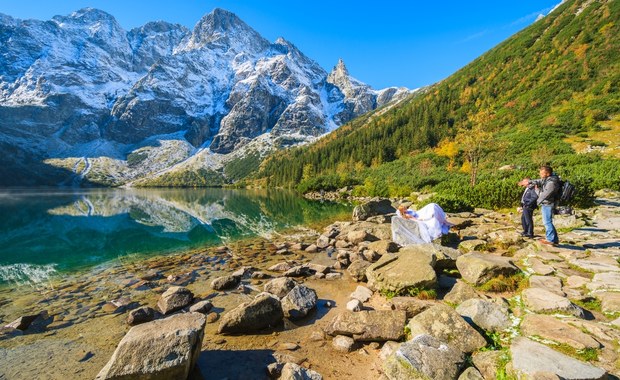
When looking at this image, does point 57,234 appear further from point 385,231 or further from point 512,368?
point 512,368

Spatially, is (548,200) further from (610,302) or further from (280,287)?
(280,287)

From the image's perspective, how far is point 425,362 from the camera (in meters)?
4.62

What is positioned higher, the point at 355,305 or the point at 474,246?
the point at 474,246

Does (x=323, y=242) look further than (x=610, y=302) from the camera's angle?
Yes

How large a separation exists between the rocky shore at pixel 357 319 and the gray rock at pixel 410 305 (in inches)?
2.0

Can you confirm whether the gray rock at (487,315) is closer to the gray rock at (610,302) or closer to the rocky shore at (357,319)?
the rocky shore at (357,319)

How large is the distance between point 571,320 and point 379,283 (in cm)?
496

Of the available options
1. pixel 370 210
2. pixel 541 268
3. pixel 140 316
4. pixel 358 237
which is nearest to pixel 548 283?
pixel 541 268

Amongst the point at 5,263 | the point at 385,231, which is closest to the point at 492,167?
the point at 385,231

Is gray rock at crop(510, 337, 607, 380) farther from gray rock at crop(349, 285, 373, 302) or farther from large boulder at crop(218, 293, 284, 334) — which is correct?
large boulder at crop(218, 293, 284, 334)

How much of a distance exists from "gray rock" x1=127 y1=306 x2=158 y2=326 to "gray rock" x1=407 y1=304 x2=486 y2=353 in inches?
298

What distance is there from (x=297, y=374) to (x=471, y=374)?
9.56 feet

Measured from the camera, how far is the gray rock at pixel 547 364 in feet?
12.3

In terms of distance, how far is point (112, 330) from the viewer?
25.7 feet
